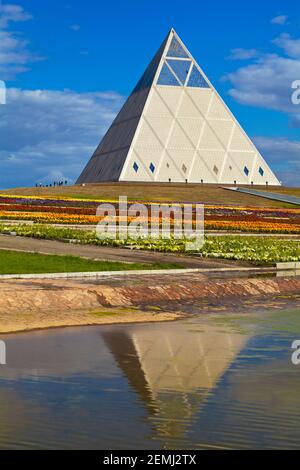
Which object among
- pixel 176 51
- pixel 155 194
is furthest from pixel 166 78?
pixel 155 194

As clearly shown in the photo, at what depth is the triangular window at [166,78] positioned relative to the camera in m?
103

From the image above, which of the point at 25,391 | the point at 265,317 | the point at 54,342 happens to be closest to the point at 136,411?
the point at 25,391

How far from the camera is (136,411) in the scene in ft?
26.1

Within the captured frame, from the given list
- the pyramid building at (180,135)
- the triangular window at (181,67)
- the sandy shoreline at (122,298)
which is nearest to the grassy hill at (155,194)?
the pyramid building at (180,135)

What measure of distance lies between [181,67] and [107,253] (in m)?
79.0

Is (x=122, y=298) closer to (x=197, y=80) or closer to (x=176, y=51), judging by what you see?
(x=176, y=51)

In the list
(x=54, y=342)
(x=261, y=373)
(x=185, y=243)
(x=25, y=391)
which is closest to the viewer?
(x=25, y=391)

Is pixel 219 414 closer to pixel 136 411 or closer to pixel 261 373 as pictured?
Result: pixel 136 411

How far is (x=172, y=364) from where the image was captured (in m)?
10.7

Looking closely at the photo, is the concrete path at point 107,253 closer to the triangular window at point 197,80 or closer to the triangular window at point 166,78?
the triangular window at point 166,78

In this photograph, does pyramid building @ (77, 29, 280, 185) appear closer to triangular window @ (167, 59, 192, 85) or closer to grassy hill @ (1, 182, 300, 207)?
triangular window @ (167, 59, 192, 85)

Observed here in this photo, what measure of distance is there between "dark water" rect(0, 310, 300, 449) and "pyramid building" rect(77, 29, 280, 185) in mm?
82635

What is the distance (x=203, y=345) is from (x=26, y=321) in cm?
360

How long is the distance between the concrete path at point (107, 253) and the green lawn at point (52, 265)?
1501mm
